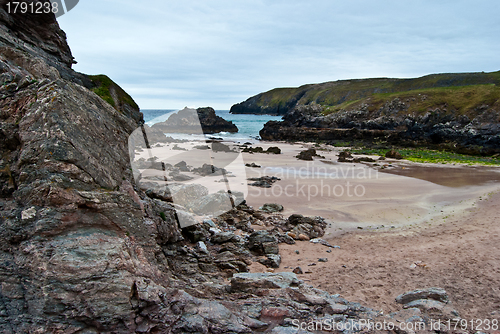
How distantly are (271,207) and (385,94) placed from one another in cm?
5950

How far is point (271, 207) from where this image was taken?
41.4 feet

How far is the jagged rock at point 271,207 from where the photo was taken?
40.5 ft

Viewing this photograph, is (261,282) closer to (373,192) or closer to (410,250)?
(410,250)

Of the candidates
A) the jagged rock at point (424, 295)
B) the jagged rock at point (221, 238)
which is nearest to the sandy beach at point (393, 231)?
the jagged rock at point (424, 295)

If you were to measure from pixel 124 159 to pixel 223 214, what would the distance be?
21.5 ft

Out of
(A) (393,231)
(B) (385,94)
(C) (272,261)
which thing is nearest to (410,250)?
(A) (393,231)

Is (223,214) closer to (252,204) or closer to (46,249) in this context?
(252,204)

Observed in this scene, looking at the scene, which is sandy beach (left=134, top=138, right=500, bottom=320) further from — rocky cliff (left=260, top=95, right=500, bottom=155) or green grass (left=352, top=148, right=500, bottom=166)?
rocky cliff (left=260, top=95, right=500, bottom=155)

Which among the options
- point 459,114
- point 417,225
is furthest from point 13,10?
point 459,114

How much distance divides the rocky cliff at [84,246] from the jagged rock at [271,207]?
22.9 ft

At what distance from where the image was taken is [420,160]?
1141 inches

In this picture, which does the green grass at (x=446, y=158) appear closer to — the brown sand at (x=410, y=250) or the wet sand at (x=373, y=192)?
the wet sand at (x=373, y=192)

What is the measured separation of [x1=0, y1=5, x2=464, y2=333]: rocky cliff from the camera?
10.1ft

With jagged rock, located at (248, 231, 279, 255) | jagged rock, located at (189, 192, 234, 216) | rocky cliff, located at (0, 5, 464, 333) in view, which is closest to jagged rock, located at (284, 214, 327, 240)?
jagged rock, located at (248, 231, 279, 255)
